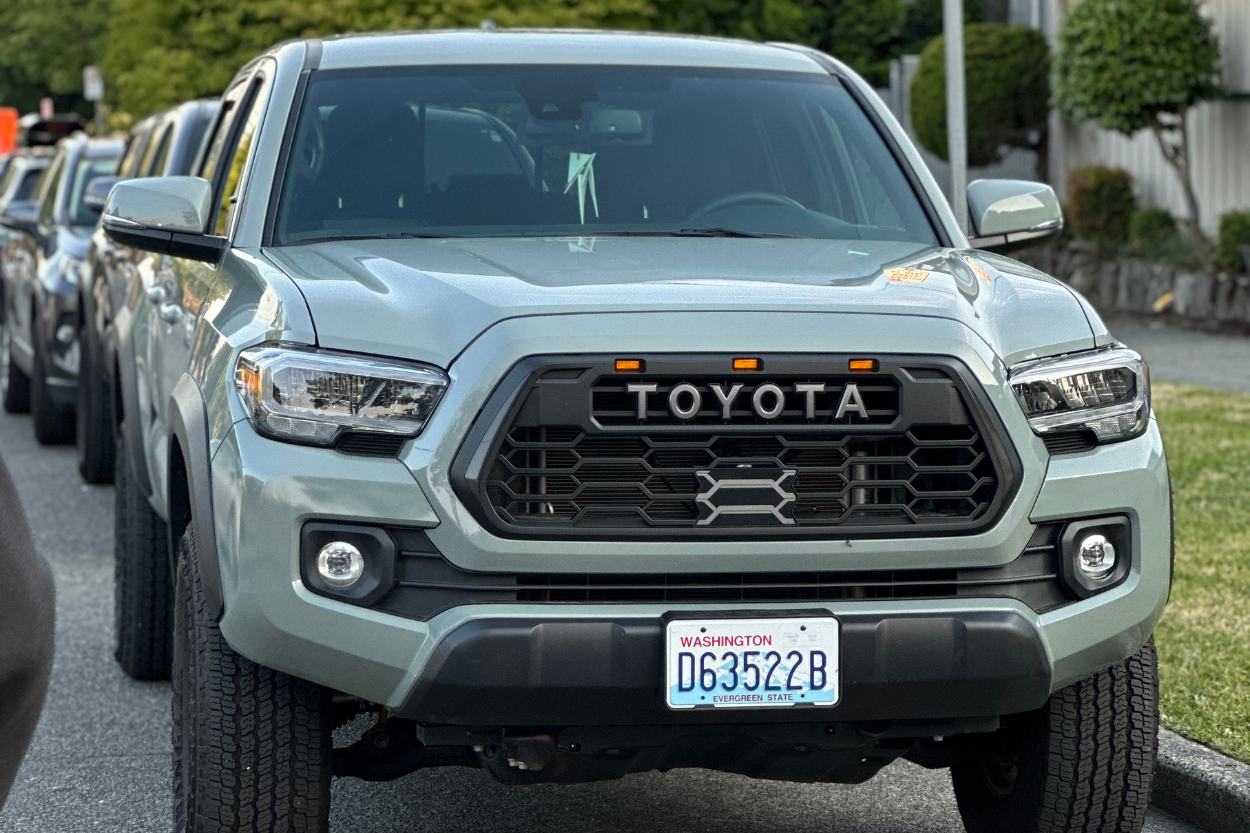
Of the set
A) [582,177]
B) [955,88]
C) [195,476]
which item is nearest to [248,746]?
[195,476]

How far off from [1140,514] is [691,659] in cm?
97

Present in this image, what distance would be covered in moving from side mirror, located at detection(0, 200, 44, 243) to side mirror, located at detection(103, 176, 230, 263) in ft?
24.7

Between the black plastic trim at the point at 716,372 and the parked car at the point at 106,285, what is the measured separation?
4003 mm

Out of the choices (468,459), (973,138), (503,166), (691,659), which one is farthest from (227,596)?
(973,138)

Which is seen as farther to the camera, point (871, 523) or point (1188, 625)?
point (1188, 625)

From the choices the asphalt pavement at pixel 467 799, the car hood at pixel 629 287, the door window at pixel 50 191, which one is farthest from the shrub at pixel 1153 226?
the car hood at pixel 629 287

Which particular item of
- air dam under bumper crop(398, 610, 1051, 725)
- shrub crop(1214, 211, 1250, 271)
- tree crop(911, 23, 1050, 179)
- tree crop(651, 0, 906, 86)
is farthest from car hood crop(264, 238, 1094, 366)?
tree crop(651, 0, 906, 86)

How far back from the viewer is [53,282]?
35.7 ft

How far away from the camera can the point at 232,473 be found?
3.51 m

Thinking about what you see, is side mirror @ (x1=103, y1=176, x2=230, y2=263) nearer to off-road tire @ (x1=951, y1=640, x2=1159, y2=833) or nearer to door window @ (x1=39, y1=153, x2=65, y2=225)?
off-road tire @ (x1=951, y1=640, x2=1159, y2=833)

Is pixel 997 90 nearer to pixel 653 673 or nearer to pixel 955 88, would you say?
pixel 955 88

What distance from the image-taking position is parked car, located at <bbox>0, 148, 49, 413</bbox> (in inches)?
521

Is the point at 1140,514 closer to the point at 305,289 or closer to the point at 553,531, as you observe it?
the point at 553,531

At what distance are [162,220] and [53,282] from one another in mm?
6672
